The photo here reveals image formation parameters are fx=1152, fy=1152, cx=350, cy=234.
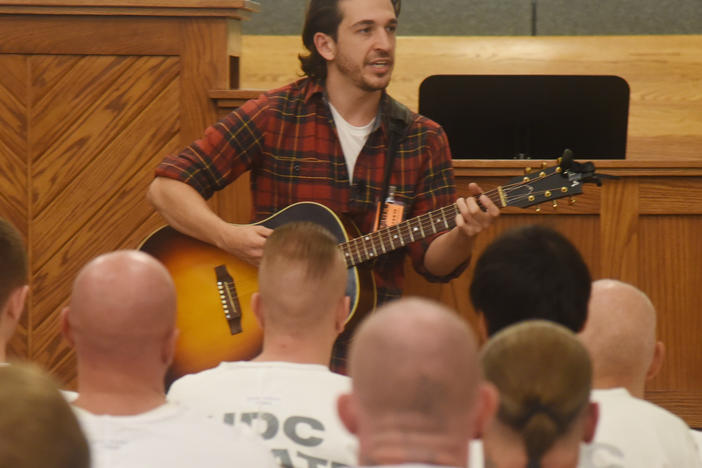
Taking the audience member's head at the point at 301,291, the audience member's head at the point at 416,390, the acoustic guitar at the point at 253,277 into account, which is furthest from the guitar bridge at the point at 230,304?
the audience member's head at the point at 416,390

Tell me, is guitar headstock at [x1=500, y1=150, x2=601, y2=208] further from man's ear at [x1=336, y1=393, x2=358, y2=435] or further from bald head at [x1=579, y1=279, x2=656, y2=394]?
man's ear at [x1=336, y1=393, x2=358, y2=435]

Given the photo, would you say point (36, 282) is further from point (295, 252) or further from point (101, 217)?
point (295, 252)

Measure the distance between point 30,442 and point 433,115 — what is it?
275 cm

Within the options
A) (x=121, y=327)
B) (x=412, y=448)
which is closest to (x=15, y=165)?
(x=121, y=327)

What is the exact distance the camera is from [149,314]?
1.91 m

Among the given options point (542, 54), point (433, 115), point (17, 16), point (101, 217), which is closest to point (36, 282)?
point (101, 217)

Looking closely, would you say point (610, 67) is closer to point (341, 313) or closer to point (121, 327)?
point (341, 313)

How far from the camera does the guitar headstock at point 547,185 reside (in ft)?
10.7

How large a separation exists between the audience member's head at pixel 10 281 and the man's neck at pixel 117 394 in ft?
1.70

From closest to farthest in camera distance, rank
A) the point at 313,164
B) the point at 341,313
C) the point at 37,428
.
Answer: the point at 37,428, the point at 341,313, the point at 313,164

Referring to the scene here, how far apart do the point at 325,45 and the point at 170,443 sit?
2.13m

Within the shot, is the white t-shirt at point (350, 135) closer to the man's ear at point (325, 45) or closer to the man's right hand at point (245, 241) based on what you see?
the man's ear at point (325, 45)

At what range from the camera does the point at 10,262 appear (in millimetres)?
2379

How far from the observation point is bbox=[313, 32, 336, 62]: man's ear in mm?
3617
